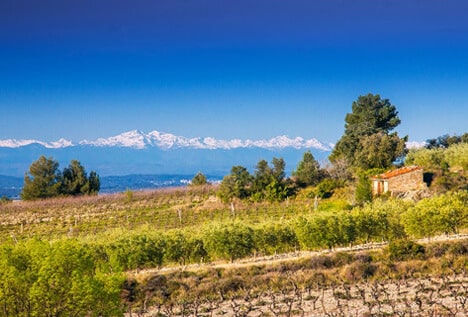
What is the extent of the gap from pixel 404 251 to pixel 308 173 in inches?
→ 1032

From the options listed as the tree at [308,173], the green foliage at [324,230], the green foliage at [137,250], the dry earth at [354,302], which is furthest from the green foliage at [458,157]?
the green foliage at [137,250]

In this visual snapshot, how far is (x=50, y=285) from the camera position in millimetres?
14391

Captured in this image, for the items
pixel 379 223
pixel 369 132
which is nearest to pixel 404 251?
pixel 379 223

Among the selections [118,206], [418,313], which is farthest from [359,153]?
[418,313]

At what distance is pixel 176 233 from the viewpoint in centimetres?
3159

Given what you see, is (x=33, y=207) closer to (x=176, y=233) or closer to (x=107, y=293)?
(x=176, y=233)

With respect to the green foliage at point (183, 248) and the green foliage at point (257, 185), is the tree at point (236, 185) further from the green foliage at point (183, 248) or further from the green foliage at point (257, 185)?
the green foliage at point (183, 248)

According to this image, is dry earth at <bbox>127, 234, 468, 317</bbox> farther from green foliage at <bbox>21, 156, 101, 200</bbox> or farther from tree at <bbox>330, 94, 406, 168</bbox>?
green foliage at <bbox>21, 156, 101, 200</bbox>

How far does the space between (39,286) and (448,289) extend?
53.8 feet

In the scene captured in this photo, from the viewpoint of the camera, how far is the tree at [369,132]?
53.2 meters

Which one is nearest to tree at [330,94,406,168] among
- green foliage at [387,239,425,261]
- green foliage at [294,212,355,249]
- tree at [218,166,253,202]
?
tree at [218,166,253,202]

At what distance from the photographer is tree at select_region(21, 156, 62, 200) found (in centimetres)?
6197

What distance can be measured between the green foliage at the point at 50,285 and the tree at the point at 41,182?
161 ft

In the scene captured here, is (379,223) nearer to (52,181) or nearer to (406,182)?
(406,182)
